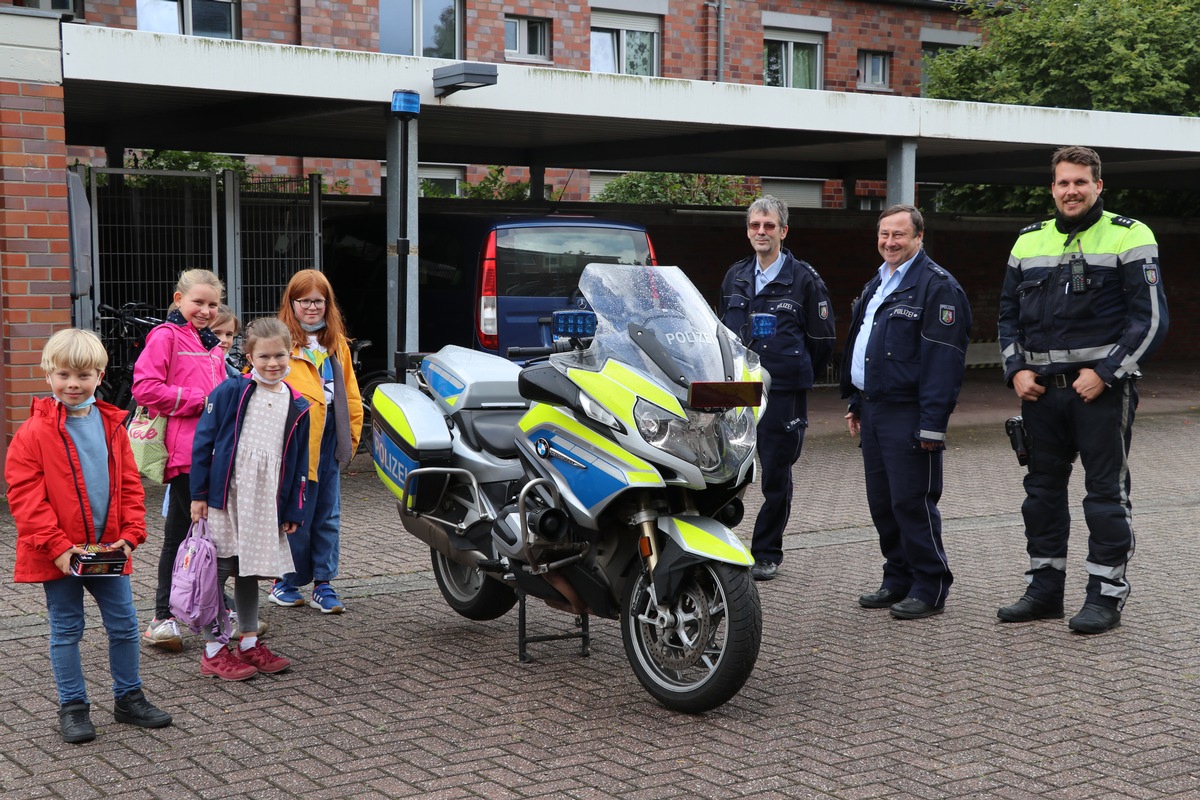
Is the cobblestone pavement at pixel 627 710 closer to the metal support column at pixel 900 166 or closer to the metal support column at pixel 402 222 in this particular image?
the metal support column at pixel 402 222

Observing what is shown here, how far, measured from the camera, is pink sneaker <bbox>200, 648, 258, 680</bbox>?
17.7ft

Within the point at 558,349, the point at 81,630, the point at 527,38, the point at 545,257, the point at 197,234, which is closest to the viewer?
the point at 81,630

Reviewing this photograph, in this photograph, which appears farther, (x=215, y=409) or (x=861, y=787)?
(x=215, y=409)

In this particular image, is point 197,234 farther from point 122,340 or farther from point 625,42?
point 625,42

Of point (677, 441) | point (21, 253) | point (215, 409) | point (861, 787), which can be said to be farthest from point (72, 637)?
point (21, 253)

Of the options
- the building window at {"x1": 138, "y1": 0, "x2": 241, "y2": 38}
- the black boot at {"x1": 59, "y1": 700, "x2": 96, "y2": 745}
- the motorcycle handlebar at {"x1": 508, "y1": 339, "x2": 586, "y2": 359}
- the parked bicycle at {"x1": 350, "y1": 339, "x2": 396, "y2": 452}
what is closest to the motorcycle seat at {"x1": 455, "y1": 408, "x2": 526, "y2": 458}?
the motorcycle handlebar at {"x1": 508, "y1": 339, "x2": 586, "y2": 359}

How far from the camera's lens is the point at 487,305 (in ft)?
37.7

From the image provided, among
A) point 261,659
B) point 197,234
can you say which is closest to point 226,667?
point 261,659

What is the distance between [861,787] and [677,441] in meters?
1.31

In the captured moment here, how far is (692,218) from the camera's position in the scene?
17.7 meters

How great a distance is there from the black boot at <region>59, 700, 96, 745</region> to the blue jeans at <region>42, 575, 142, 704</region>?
0.08 feet

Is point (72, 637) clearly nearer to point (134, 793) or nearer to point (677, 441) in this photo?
point (134, 793)

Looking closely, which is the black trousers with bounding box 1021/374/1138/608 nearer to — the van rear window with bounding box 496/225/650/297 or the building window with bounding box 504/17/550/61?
the van rear window with bounding box 496/225/650/297

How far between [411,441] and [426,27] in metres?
18.0
